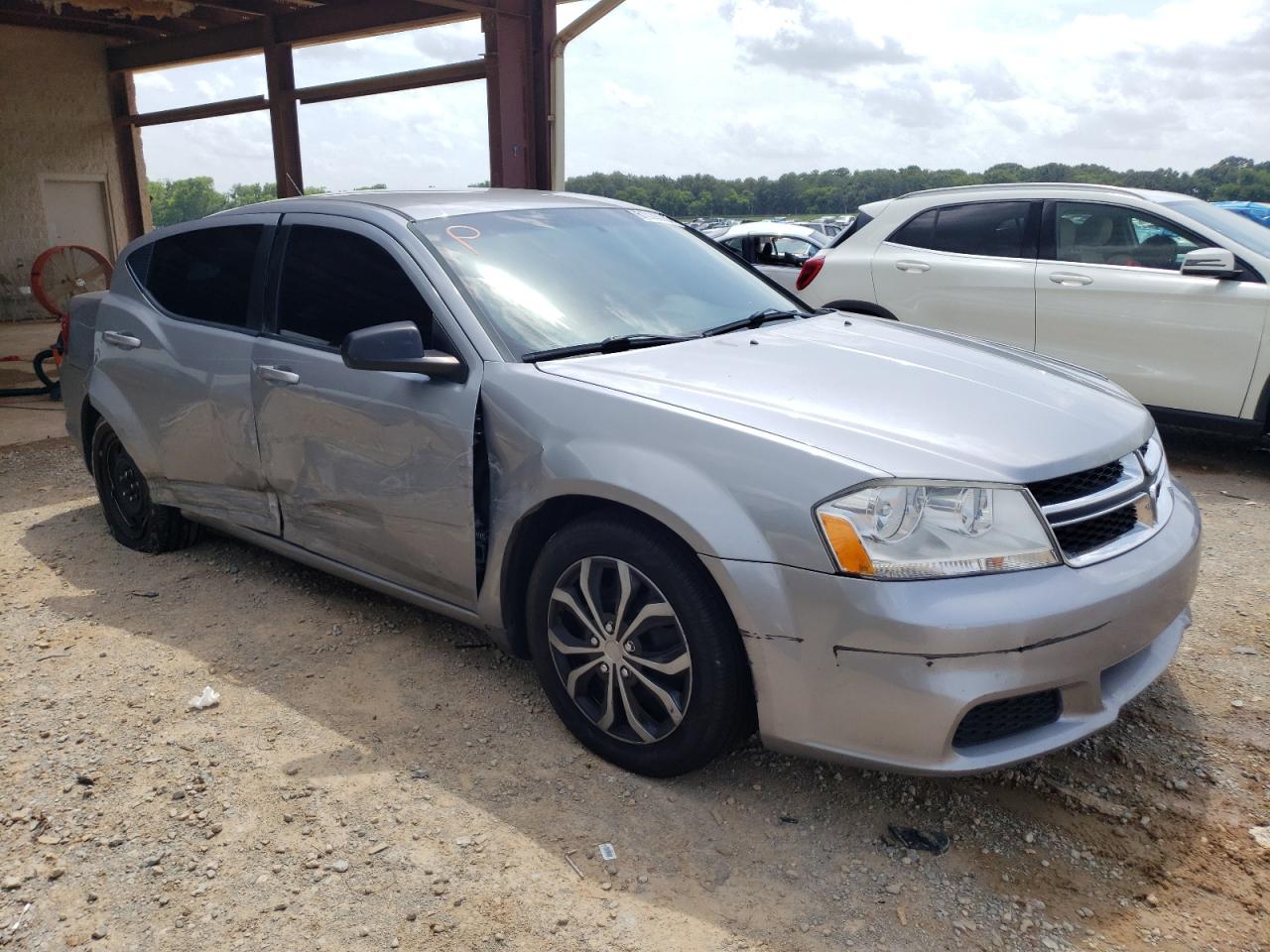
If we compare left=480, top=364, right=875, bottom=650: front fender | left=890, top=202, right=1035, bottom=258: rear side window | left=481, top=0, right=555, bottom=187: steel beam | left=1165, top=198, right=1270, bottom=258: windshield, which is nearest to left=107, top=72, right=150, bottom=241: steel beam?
left=481, top=0, right=555, bottom=187: steel beam

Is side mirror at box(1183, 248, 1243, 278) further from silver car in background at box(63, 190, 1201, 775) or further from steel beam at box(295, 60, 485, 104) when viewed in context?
steel beam at box(295, 60, 485, 104)

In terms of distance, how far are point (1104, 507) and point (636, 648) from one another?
124cm

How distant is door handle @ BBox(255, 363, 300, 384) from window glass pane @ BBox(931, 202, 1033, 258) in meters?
4.68

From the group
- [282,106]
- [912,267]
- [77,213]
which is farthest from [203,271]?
[77,213]

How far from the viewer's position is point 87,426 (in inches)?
192

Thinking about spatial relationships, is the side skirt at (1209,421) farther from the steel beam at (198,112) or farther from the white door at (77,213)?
the white door at (77,213)

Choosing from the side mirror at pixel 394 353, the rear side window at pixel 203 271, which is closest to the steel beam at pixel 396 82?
the rear side window at pixel 203 271

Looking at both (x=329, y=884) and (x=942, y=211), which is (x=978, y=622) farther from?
(x=942, y=211)

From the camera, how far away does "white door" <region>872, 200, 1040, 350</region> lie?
6500mm

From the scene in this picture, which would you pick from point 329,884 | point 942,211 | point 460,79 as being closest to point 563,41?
point 460,79

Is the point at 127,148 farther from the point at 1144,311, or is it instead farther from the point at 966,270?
the point at 1144,311

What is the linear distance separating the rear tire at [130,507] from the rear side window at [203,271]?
76 centimetres

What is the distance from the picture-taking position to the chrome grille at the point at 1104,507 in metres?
2.48

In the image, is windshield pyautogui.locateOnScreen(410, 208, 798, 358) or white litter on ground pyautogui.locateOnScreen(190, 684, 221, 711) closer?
windshield pyautogui.locateOnScreen(410, 208, 798, 358)
